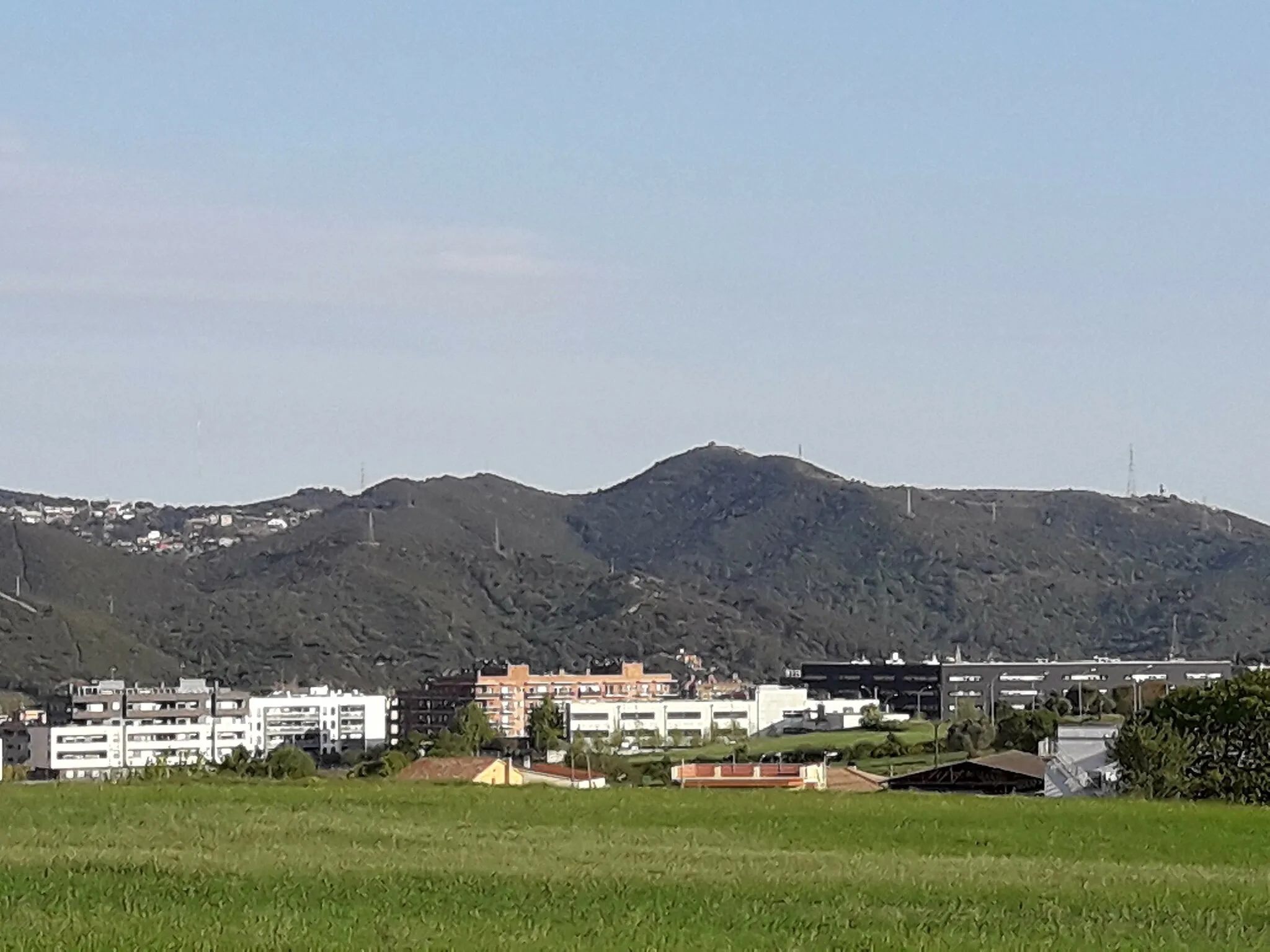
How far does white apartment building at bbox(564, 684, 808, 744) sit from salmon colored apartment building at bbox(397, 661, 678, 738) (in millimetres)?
3767

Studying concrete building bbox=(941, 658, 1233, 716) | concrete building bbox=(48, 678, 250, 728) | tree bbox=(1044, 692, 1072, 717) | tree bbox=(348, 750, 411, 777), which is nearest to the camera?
tree bbox=(348, 750, 411, 777)

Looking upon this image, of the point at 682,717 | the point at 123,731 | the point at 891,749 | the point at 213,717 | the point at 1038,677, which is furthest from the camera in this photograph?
the point at 1038,677

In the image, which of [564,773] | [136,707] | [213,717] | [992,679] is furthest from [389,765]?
[992,679]

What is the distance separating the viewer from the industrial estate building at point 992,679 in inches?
6796

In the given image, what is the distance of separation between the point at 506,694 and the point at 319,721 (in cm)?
1912

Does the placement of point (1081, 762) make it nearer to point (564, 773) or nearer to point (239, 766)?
point (564, 773)

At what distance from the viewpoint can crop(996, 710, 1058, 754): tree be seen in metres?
90.2

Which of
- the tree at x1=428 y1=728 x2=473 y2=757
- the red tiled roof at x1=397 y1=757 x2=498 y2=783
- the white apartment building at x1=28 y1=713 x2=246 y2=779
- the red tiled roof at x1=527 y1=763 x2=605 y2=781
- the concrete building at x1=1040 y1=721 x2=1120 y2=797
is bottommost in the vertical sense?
the white apartment building at x1=28 y1=713 x2=246 y2=779

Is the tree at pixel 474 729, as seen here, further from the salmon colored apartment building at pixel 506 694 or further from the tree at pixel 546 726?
the salmon colored apartment building at pixel 506 694

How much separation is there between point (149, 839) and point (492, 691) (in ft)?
455

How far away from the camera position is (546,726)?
403 ft

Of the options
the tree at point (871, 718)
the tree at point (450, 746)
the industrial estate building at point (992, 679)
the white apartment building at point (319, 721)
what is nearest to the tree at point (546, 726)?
the tree at point (450, 746)

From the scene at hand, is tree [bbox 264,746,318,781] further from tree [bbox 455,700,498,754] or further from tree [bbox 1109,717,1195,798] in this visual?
tree [bbox 1109,717,1195,798]

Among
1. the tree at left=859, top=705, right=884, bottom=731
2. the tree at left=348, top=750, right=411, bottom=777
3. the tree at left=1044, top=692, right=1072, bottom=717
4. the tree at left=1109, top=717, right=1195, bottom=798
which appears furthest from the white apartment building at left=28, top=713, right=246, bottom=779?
the tree at left=1109, top=717, right=1195, bottom=798
